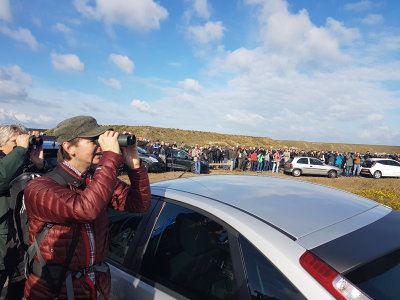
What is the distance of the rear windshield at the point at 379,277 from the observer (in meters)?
1.09

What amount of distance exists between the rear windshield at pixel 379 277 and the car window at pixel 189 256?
0.58 m

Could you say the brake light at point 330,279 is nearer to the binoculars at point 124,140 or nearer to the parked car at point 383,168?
the binoculars at point 124,140

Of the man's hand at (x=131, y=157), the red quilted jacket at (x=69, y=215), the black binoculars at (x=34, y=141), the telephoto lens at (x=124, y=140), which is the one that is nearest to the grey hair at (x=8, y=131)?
the black binoculars at (x=34, y=141)

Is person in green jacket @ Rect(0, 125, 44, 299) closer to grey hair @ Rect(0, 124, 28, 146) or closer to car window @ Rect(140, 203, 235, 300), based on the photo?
grey hair @ Rect(0, 124, 28, 146)

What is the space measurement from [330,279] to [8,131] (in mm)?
2827

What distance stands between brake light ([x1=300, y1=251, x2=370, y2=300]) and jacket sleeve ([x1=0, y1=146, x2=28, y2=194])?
2221 millimetres

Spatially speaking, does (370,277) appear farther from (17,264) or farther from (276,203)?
(17,264)

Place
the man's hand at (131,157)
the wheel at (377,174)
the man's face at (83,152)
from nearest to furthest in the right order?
the man's face at (83,152) < the man's hand at (131,157) < the wheel at (377,174)

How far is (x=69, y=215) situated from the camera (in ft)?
4.46

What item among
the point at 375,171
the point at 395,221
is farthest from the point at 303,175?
the point at 395,221

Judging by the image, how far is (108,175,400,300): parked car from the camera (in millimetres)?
1130

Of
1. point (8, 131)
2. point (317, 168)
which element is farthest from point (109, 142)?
point (317, 168)

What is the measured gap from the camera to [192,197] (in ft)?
5.85

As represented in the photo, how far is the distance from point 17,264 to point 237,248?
197cm
